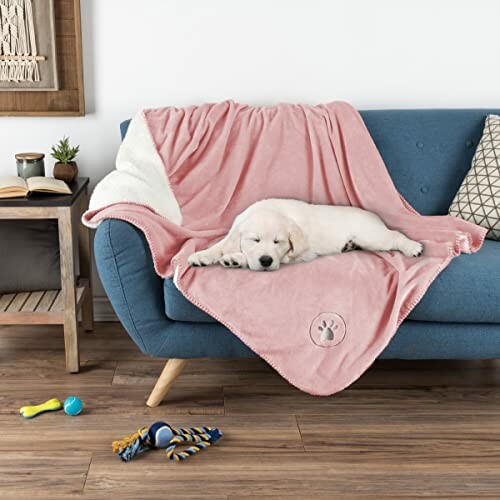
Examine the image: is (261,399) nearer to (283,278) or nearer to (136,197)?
(283,278)

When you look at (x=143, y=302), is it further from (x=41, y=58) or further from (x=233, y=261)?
(x=41, y=58)

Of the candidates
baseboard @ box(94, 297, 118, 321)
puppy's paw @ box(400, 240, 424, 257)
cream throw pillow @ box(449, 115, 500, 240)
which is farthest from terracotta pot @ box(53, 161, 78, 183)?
cream throw pillow @ box(449, 115, 500, 240)

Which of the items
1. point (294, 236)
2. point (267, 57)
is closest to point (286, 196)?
point (294, 236)

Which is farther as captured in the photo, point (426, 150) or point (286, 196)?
point (426, 150)

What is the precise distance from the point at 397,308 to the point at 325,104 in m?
1.00

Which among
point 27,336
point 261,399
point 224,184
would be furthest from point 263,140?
point 27,336

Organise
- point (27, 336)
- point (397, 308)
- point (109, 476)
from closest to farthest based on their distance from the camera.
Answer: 1. point (109, 476)
2. point (397, 308)
3. point (27, 336)

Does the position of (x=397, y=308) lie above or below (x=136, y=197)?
below

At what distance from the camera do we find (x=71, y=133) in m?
2.96

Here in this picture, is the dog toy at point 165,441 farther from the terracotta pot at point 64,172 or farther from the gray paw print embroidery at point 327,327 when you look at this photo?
the terracotta pot at point 64,172

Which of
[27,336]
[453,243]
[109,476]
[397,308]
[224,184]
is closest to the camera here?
[109,476]

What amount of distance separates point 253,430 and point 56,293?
99 centimetres

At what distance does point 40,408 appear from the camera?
7.29 ft

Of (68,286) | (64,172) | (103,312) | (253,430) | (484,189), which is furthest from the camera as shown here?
(103,312)
